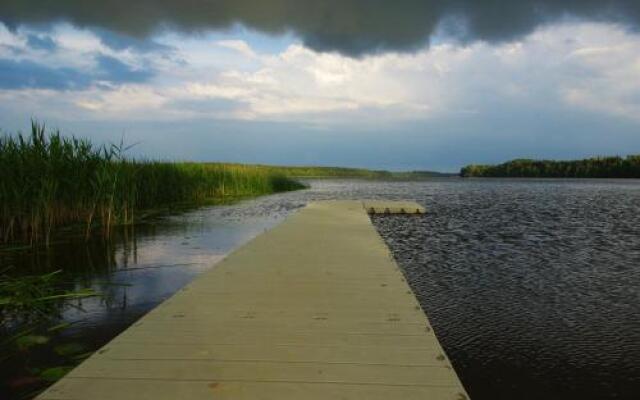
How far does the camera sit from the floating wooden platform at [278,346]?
2.48m

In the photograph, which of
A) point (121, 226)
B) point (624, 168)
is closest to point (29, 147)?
point (121, 226)

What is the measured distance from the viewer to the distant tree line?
62.9 metres

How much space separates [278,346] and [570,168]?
7695cm

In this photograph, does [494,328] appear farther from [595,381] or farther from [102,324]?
[102,324]

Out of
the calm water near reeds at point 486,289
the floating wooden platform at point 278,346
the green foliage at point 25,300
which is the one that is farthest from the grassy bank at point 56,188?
the floating wooden platform at point 278,346

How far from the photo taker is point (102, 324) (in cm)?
471

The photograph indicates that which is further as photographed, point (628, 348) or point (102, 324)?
point (102, 324)

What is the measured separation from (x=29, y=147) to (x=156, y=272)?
426 cm

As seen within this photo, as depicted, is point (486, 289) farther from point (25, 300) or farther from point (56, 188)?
point (56, 188)

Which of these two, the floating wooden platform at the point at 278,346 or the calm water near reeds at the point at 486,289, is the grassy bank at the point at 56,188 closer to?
the calm water near reeds at the point at 486,289

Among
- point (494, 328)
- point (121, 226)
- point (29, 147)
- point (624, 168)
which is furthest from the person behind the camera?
point (624, 168)

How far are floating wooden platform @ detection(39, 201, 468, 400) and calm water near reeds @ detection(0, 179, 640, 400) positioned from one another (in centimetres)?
77

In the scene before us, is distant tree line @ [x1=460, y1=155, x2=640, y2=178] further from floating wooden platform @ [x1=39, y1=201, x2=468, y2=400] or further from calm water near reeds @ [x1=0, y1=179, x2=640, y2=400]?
floating wooden platform @ [x1=39, y1=201, x2=468, y2=400]

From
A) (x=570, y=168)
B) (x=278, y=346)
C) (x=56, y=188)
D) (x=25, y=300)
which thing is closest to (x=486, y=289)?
(x=278, y=346)
